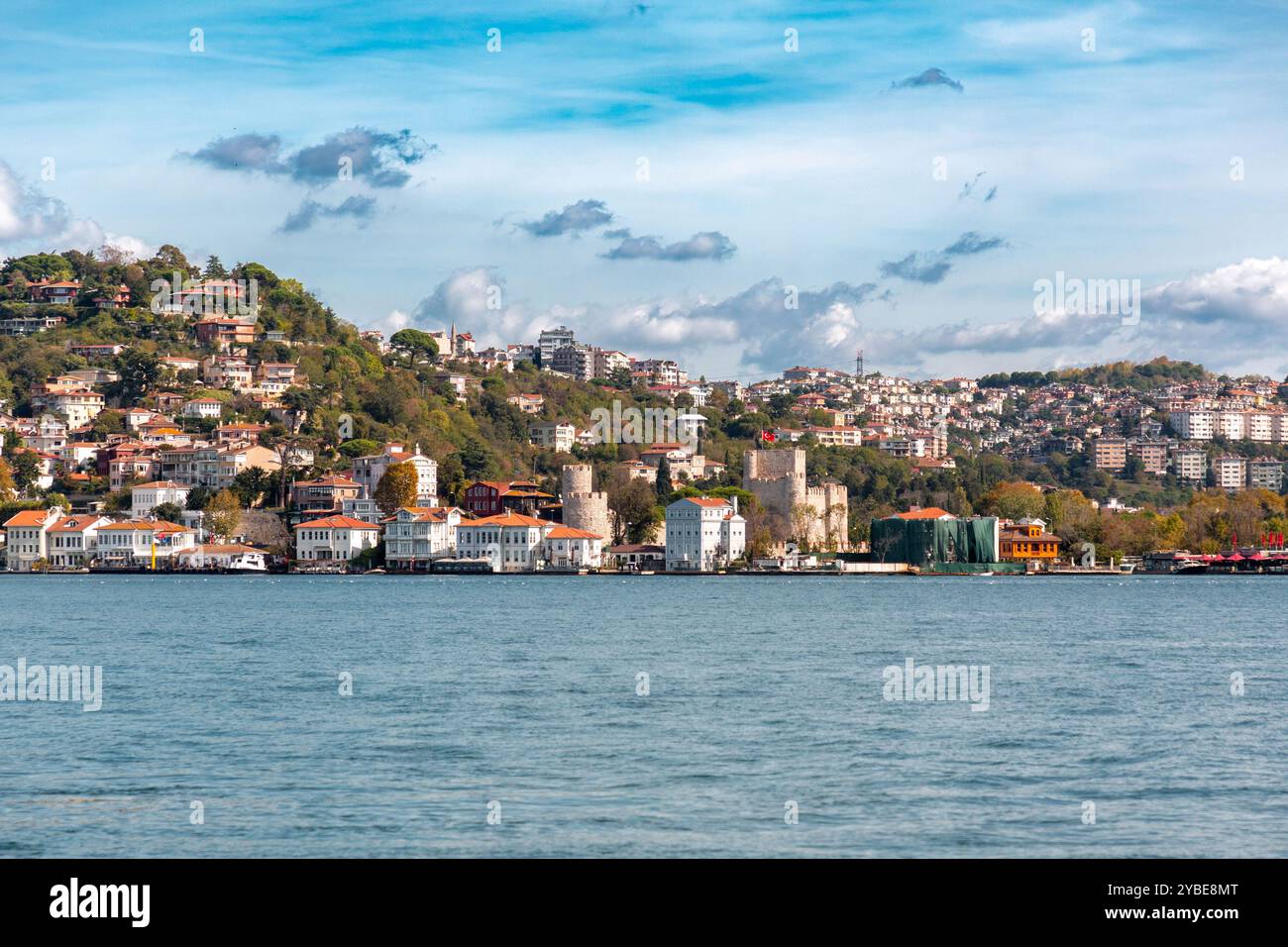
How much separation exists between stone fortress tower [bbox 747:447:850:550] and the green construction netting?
2703 mm

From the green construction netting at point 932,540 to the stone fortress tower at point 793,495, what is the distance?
2.70m

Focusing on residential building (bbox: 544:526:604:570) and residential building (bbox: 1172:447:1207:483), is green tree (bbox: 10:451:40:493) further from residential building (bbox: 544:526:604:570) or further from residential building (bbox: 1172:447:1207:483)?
residential building (bbox: 1172:447:1207:483)

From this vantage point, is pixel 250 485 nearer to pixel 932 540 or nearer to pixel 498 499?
pixel 498 499

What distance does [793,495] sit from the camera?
79812mm

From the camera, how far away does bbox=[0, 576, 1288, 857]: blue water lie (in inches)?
457

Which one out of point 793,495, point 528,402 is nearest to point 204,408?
point 528,402

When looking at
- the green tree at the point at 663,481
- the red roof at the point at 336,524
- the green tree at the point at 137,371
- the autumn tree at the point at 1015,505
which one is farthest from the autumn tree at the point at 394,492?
the autumn tree at the point at 1015,505

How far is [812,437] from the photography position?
390 ft

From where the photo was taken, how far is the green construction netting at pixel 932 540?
78375 mm

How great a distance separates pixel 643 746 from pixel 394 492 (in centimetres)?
6472

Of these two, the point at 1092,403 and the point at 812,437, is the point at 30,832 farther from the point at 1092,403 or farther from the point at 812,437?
the point at 1092,403

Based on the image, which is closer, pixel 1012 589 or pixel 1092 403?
pixel 1012 589

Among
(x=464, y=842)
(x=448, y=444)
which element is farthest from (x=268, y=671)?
(x=448, y=444)
